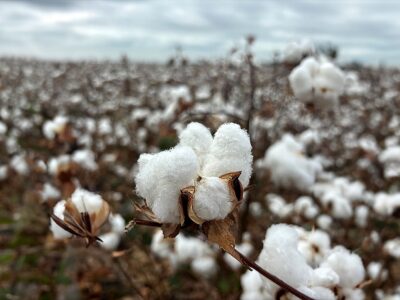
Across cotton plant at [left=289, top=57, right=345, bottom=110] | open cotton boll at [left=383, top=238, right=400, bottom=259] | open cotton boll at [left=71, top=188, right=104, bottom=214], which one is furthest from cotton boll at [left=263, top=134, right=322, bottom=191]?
open cotton boll at [left=71, top=188, right=104, bottom=214]

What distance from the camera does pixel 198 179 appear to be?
2.73 feet

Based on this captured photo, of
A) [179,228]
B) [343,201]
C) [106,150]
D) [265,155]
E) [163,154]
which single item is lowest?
[106,150]

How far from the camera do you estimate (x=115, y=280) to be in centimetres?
325

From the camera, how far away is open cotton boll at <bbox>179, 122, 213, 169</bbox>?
879 mm

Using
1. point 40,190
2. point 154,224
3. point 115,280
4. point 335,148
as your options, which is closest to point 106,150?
point 335,148

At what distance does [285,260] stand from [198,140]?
26 centimetres

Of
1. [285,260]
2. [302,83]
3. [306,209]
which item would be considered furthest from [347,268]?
[306,209]

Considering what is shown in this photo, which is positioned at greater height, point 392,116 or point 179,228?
point 179,228

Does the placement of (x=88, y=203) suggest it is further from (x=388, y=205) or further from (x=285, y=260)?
(x=388, y=205)

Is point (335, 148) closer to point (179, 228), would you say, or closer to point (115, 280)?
point (115, 280)

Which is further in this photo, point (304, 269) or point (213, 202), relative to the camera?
point (304, 269)

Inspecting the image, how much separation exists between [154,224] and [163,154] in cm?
11

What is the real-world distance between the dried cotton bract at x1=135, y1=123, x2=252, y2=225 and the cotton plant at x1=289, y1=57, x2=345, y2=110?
88 cm

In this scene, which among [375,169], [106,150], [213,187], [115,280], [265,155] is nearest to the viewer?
[213,187]
